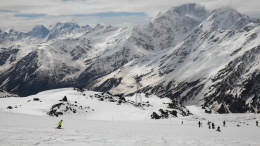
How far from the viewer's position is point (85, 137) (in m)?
32.7

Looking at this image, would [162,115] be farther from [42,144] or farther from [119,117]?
[42,144]

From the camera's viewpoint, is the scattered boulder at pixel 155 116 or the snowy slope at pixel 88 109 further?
the scattered boulder at pixel 155 116

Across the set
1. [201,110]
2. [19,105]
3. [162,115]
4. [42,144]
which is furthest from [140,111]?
[201,110]

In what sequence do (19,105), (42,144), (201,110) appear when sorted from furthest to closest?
(201,110)
(19,105)
(42,144)

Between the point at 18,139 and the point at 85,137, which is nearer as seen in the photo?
the point at 18,139

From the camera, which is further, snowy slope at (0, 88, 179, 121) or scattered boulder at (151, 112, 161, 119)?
scattered boulder at (151, 112, 161, 119)

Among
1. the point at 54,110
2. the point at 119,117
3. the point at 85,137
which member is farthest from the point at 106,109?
the point at 85,137

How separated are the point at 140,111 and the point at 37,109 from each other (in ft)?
119

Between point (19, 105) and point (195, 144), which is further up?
point (19, 105)

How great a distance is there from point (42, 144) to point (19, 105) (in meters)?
51.7

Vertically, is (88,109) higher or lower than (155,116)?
higher

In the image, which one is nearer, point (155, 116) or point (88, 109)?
point (155, 116)

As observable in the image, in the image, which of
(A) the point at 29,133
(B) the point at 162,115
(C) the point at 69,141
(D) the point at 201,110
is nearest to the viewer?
(C) the point at 69,141

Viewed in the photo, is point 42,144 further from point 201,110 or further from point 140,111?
point 201,110
